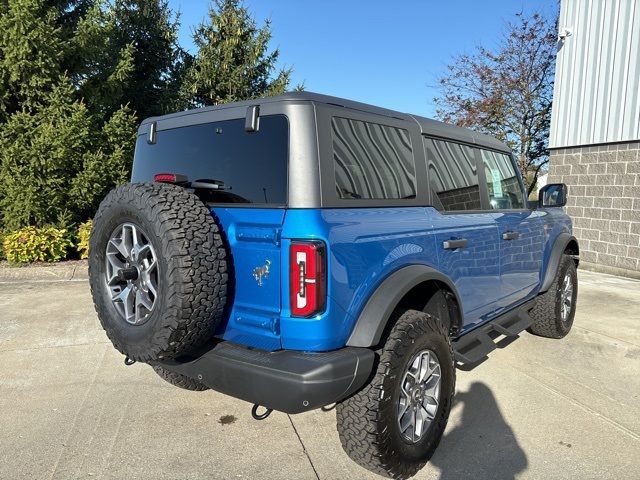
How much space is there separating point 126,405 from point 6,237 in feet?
19.8

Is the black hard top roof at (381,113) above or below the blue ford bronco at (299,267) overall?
above

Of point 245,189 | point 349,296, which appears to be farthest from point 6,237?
point 349,296

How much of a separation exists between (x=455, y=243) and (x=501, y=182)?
4.34ft

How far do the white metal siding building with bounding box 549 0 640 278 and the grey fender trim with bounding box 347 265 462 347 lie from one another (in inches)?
298

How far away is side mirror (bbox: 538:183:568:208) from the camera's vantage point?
437 centimetres

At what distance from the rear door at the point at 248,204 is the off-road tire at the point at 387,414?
0.51m

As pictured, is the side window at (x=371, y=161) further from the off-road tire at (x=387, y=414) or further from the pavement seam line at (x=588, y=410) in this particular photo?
the pavement seam line at (x=588, y=410)

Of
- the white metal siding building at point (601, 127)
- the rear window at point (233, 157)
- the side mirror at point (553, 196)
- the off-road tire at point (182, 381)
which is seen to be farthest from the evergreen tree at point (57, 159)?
the white metal siding building at point (601, 127)

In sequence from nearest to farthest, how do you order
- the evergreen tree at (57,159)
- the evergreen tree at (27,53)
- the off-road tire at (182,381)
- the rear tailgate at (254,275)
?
the rear tailgate at (254,275) < the off-road tire at (182,381) < the evergreen tree at (27,53) < the evergreen tree at (57,159)

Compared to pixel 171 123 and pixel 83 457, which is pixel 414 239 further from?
pixel 83 457

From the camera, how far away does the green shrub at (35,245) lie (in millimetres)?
7590

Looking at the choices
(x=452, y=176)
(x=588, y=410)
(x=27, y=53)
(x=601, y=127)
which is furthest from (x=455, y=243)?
(x=27, y=53)

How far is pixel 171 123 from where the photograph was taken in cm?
292

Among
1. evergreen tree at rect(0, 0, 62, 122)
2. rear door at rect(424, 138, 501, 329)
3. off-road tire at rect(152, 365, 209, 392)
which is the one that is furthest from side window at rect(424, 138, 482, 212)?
evergreen tree at rect(0, 0, 62, 122)
